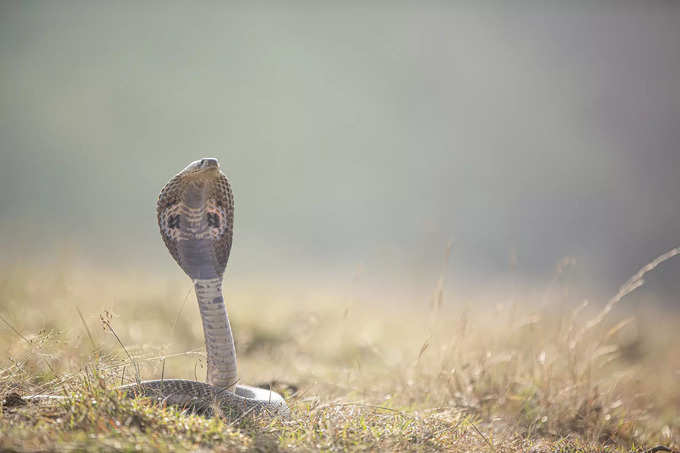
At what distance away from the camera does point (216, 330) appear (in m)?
3.07

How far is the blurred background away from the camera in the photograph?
51.8 feet

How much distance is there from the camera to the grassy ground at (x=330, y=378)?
2.50 meters

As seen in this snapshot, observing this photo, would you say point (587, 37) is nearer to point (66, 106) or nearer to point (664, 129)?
point (664, 129)

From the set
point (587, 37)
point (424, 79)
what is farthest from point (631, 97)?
point (424, 79)

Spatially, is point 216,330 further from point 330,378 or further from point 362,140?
point 362,140

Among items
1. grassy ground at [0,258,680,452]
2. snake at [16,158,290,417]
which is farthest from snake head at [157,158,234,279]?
grassy ground at [0,258,680,452]

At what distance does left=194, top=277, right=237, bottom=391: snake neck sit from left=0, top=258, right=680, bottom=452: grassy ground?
13 centimetres

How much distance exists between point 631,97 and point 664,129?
789 cm

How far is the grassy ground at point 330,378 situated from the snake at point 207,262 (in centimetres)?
16

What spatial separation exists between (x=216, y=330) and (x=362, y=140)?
65.9 meters

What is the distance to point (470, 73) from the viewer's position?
278 feet

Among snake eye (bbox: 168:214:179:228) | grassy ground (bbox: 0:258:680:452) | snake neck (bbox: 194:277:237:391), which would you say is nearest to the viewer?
grassy ground (bbox: 0:258:680:452)

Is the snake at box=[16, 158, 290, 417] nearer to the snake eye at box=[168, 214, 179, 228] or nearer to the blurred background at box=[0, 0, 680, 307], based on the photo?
the snake eye at box=[168, 214, 179, 228]

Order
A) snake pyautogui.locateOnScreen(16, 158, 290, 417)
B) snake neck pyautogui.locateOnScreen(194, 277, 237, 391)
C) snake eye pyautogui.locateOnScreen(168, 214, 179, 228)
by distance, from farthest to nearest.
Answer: snake eye pyautogui.locateOnScreen(168, 214, 179, 228), snake neck pyautogui.locateOnScreen(194, 277, 237, 391), snake pyautogui.locateOnScreen(16, 158, 290, 417)
